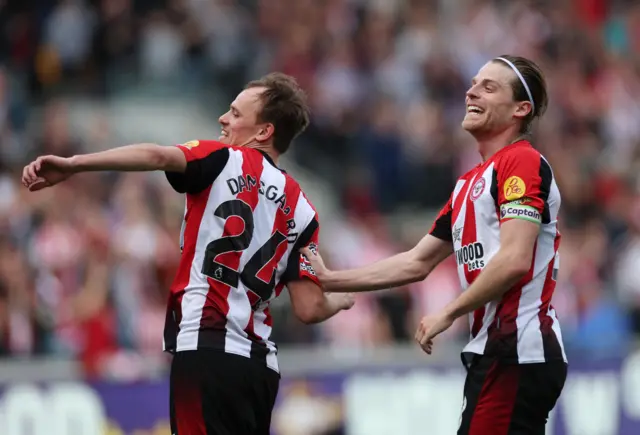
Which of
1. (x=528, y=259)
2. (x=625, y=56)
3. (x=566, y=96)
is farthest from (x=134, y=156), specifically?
(x=625, y=56)

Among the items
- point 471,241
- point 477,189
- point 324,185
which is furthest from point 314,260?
point 324,185

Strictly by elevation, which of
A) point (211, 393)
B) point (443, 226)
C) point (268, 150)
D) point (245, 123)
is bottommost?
point (211, 393)

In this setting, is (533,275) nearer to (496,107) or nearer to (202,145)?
(496,107)

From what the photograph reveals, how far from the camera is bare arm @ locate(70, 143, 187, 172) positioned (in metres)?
5.95

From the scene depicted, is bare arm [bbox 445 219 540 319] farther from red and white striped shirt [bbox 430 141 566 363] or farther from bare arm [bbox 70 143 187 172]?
bare arm [bbox 70 143 187 172]

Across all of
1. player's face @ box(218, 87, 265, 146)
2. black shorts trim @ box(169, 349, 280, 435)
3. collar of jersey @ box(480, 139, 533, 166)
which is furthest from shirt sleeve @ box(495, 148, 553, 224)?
black shorts trim @ box(169, 349, 280, 435)

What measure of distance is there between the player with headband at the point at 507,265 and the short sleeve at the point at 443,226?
0.24 metres

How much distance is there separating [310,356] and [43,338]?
2.58 meters

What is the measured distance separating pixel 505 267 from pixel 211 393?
1.63 metres

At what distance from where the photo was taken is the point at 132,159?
6.04 meters

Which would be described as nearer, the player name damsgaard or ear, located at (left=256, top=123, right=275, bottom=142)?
the player name damsgaard

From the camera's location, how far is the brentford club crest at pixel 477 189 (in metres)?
6.51

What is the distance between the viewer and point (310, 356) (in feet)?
40.6

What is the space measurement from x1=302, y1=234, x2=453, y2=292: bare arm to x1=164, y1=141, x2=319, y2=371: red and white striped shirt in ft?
1.85
